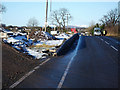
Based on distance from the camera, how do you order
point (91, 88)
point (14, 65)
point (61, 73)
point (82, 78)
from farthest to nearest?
point (14, 65)
point (61, 73)
point (82, 78)
point (91, 88)

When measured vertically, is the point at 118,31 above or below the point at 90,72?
above

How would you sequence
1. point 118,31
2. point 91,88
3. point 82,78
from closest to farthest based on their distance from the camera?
1. point 91,88
2. point 82,78
3. point 118,31

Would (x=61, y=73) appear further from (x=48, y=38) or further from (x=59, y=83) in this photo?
(x=48, y=38)

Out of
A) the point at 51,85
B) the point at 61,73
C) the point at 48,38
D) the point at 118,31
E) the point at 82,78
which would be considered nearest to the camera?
the point at 51,85

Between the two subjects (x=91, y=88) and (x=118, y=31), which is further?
(x=118, y=31)

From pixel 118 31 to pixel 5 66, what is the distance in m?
42.7

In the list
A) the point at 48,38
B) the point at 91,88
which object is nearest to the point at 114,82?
the point at 91,88

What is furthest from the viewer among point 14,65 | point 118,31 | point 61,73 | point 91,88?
point 118,31

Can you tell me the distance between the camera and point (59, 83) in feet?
20.5

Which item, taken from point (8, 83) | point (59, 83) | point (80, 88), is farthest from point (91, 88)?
point (8, 83)

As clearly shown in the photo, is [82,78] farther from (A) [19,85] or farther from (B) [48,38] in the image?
(B) [48,38]

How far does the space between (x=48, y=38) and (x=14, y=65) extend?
18239 millimetres

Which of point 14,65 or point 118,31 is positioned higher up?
point 118,31

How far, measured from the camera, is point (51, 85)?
605cm
